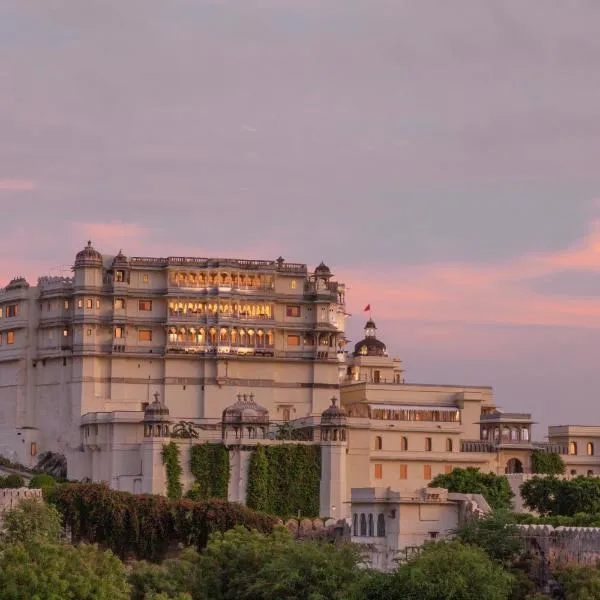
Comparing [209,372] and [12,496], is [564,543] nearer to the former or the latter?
[12,496]

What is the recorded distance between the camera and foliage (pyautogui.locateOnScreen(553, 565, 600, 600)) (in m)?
85.7

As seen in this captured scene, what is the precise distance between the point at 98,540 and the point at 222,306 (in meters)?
34.9

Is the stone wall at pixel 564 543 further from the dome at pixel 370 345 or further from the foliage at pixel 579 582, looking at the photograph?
the dome at pixel 370 345

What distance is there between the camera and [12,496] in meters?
107

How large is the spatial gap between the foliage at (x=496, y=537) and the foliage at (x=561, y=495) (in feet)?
95.2

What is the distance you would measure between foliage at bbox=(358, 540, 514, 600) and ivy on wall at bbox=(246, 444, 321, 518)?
1597 inches

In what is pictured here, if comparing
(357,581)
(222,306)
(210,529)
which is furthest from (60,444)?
(357,581)

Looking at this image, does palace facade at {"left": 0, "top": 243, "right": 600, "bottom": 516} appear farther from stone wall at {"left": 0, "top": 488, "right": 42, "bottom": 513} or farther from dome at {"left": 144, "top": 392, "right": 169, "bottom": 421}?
stone wall at {"left": 0, "top": 488, "right": 42, "bottom": 513}

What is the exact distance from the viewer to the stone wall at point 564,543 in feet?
302

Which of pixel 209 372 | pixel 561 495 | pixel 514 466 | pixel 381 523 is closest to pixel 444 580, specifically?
pixel 381 523

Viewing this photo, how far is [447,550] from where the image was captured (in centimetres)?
8850

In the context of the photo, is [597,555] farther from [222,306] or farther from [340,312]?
[340,312]

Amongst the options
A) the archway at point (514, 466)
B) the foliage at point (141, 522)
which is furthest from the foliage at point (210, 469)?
the archway at point (514, 466)

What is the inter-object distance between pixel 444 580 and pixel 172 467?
45420mm
